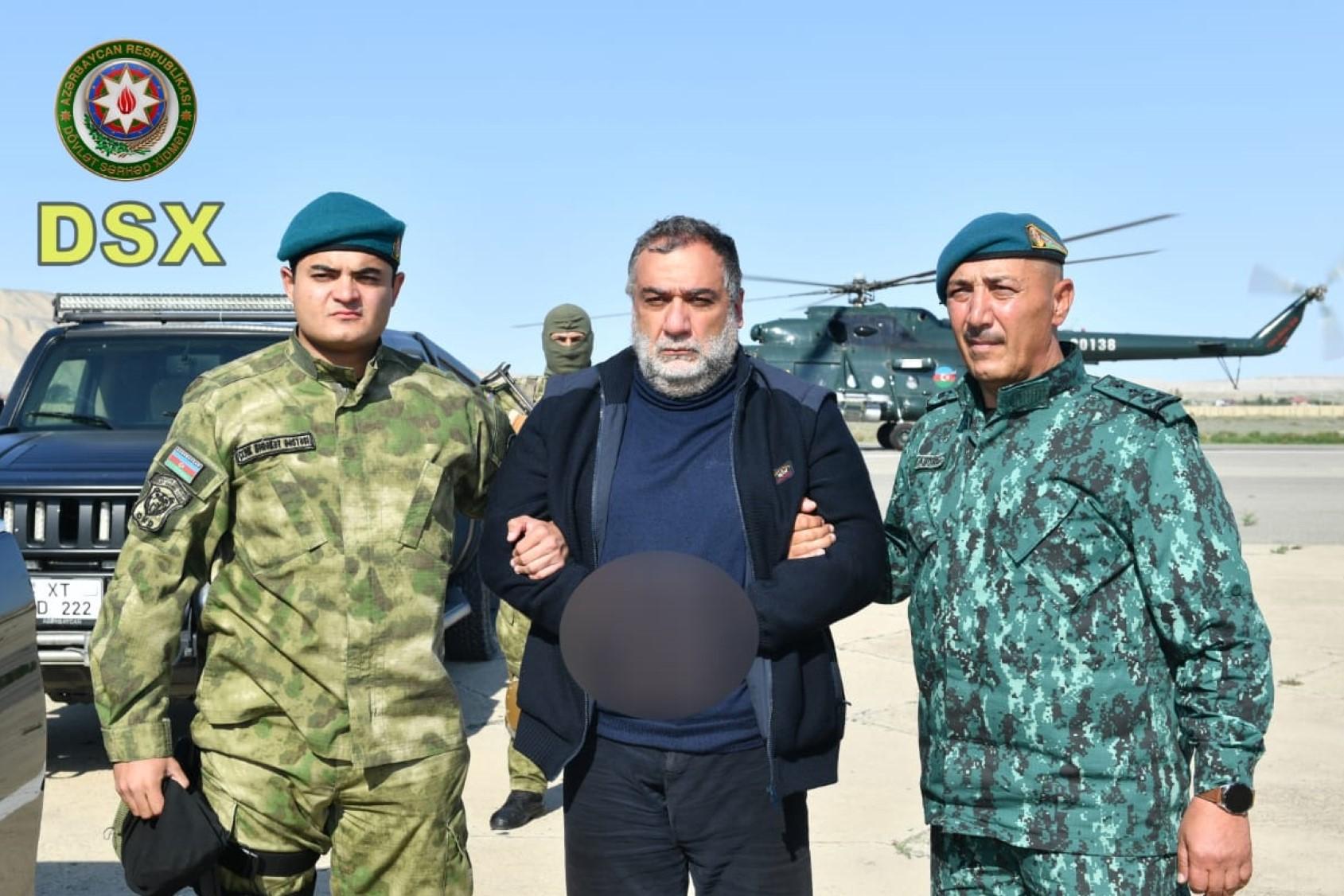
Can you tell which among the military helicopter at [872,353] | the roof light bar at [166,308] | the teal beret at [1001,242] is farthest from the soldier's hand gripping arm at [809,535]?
the military helicopter at [872,353]

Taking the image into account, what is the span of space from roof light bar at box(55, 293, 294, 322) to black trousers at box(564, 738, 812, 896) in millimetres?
4442

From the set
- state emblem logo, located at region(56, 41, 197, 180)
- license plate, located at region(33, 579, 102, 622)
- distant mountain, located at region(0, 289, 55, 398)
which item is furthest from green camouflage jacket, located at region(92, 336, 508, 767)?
distant mountain, located at region(0, 289, 55, 398)

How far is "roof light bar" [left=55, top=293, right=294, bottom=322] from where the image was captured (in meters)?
6.48

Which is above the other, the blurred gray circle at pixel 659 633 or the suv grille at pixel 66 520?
the blurred gray circle at pixel 659 633

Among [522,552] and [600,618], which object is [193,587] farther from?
[600,618]

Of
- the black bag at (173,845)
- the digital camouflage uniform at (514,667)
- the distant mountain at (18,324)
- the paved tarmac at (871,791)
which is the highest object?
the black bag at (173,845)

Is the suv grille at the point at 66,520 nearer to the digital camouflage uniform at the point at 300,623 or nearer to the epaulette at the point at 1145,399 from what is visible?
the digital camouflage uniform at the point at 300,623

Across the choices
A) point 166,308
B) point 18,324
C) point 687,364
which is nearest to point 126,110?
point 166,308

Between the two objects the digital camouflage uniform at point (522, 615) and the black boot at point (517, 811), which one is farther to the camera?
the digital camouflage uniform at point (522, 615)

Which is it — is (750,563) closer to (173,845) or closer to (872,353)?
(173,845)

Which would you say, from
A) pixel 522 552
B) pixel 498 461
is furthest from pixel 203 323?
pixel 522 552

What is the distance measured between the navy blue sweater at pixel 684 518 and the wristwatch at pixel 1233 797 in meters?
0.83

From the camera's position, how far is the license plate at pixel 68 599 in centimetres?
519

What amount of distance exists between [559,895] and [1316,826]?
286 cm
